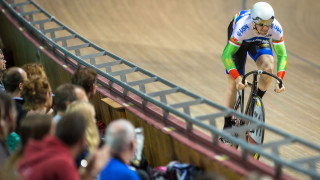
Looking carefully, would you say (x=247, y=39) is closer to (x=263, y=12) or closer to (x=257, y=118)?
(x=263, y=12)

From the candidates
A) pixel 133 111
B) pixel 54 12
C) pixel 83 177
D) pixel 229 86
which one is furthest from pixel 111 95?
pixel 54 12

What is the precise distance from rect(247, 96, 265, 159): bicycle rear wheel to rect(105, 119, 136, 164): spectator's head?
7.12 feet

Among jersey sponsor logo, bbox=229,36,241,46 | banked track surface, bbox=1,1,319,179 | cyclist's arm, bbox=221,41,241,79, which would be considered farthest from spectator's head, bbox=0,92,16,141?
banked track surface, bbox=1,1,319,179

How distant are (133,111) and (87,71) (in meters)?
0.61

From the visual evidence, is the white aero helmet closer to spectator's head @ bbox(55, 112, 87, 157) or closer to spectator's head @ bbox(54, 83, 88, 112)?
spectator's head @ bbox(54, 83, 88, 112)

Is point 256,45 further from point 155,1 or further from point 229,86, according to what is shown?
point 155,1

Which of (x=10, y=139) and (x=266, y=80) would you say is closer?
(x=10, y=139)

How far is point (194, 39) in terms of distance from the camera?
9047 millimetres

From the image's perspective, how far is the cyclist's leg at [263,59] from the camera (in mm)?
4949

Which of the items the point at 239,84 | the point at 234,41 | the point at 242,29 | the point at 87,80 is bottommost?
the point at 239,84

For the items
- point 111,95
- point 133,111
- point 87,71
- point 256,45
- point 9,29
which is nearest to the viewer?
point 87,71

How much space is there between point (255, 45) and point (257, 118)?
0.80 metres

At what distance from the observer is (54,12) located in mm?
9055

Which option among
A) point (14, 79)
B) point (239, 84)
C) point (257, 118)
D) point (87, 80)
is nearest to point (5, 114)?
point (87, 80)
